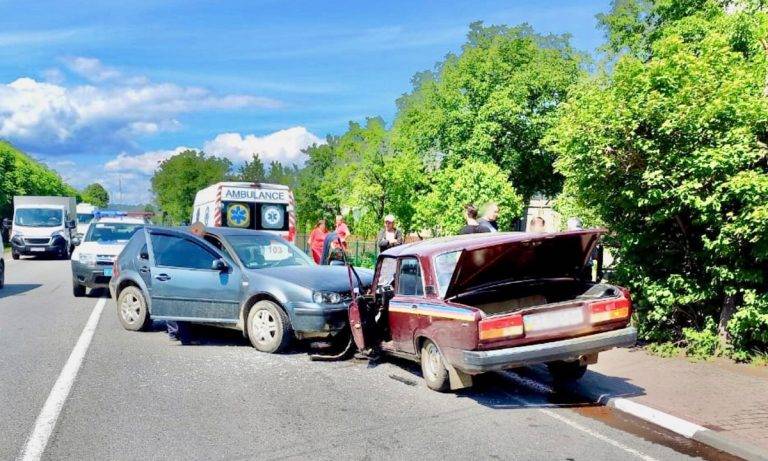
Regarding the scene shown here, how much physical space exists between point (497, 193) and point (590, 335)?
1813 cm

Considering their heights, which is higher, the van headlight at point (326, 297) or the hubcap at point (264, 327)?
the van headlight at point (326, 297)

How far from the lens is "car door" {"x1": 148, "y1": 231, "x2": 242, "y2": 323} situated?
30.5ft

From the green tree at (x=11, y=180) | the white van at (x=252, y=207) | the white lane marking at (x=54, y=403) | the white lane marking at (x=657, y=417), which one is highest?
the green tree at (x=11, y=180)

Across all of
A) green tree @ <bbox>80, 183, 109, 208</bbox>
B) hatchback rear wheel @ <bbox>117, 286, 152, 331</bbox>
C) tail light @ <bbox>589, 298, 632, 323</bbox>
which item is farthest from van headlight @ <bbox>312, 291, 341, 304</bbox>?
green tree @ <bbox>80, 183, 109, 208</bbox>

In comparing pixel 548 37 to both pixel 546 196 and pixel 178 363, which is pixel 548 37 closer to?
pixel 546 196

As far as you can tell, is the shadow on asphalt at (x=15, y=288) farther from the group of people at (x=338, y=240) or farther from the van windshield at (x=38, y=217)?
the van windshield at (x=38, y=217)

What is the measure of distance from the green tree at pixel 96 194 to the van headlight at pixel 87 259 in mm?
169795

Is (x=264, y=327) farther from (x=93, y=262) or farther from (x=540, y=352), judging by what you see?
(x=93, y=262)

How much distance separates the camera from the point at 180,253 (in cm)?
1003

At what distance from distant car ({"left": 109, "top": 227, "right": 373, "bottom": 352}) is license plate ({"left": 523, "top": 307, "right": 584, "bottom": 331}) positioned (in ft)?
9.68

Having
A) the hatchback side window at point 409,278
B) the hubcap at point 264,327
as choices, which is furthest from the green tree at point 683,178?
the hubcap at point 264,327

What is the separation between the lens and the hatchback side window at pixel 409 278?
712 centimetres

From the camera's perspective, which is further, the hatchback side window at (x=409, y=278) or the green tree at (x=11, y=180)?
the green tree at (x=11, y=180)

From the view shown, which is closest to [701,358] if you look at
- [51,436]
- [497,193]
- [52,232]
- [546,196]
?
[51,436]
